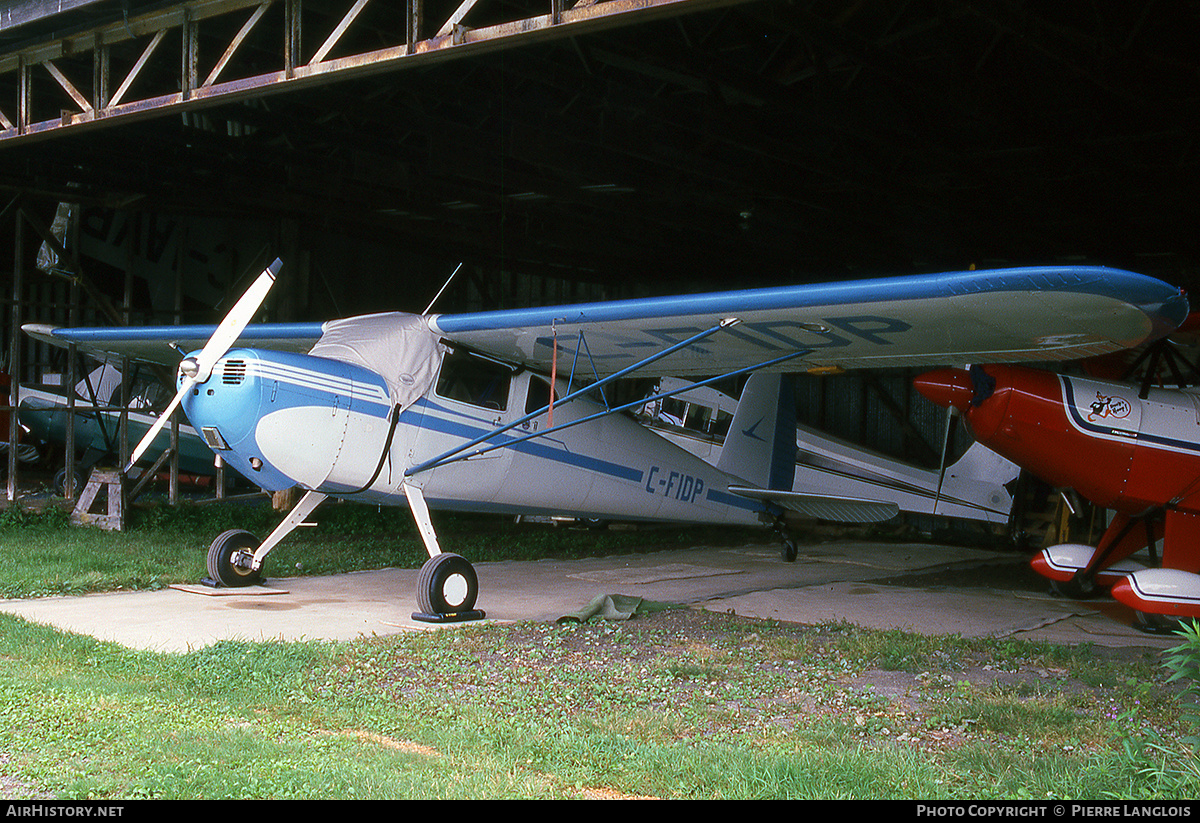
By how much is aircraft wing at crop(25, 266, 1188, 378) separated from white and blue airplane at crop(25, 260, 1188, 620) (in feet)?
0.06

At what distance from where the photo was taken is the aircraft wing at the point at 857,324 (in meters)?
5.21

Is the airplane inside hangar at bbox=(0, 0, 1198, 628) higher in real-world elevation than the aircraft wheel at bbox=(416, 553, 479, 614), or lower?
higher

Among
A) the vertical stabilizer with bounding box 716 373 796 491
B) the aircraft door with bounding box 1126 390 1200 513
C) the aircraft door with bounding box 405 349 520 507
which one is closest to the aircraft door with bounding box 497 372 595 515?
the aircraft door with bounding box 405 349 520 507

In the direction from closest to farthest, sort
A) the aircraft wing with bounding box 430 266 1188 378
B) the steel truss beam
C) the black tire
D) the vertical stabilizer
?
1. the aircraft wing with bounding box 430 266 1188 378
2. the steel truss beam
3. the vertical stabilizer
4. the black tire

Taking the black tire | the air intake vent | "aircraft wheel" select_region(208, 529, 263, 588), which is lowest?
the black tire

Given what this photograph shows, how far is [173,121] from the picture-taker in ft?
37.1

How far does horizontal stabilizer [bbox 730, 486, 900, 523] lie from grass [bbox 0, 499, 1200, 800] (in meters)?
3.73

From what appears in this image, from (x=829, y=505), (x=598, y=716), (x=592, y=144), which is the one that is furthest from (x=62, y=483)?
(x=598, y=716)

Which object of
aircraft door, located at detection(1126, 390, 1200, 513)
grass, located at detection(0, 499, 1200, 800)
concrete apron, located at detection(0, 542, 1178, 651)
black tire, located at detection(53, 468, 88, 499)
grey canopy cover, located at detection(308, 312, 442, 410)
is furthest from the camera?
black tire, located at detection(53, 468, 88, 499)

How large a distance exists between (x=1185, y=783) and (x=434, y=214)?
43.8 ft

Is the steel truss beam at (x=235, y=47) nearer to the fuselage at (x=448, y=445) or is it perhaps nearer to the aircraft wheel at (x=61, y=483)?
the fuselage at (x=448, y=445)

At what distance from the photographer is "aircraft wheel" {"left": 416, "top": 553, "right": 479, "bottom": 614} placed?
6.53m

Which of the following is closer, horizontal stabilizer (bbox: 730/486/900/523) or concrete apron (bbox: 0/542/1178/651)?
concrete apron (bbox: 0/542/1178/651)

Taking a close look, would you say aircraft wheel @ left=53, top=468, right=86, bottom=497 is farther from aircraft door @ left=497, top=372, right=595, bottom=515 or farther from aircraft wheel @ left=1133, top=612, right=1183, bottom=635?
aircraft wheel @ left=1133, top=612, right=1183, bottom=635
